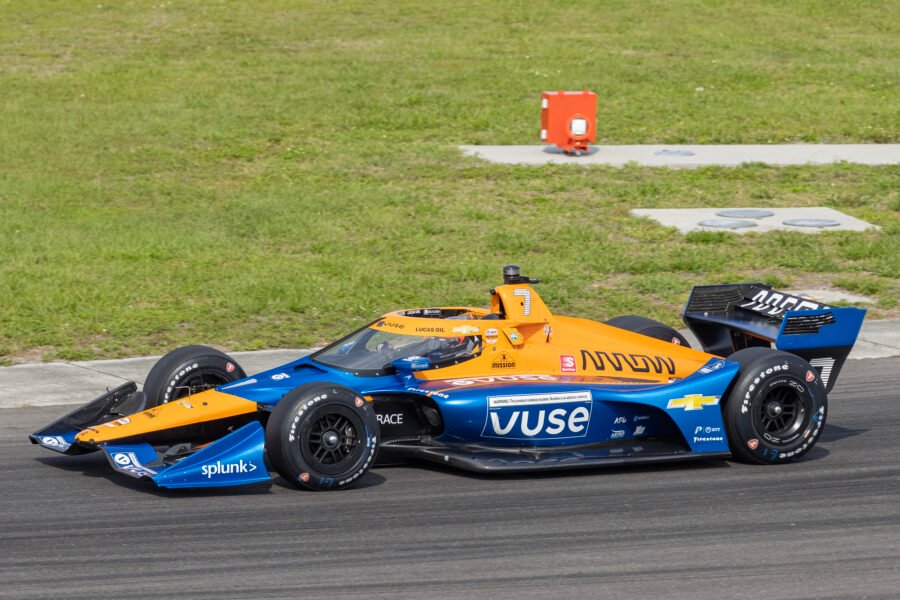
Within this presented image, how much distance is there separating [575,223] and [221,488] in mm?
10735

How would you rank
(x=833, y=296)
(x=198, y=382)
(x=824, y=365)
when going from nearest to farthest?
(x=198, y=382), (x=824, y=365), (x=833, y=296)

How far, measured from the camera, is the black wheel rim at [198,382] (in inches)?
388

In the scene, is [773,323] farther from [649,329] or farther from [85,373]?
[85,373]

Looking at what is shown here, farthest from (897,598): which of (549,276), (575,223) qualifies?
(575,223)

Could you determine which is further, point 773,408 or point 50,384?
point 50,384

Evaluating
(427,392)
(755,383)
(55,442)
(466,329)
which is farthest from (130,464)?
(755,383)

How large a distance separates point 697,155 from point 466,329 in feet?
47.8

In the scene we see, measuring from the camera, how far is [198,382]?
995cm

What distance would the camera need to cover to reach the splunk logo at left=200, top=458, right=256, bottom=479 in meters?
8.59

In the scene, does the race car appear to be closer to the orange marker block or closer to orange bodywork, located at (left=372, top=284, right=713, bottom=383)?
orange bodywork, located at (left=372, top=284, right=713, bottom=383)

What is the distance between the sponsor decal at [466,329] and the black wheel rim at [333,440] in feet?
3.95

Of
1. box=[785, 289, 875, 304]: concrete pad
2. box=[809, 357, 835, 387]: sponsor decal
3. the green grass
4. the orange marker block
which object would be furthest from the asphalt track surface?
the orange marker block

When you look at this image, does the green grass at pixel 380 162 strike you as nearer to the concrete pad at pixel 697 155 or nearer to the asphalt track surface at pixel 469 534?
the concrete pad at pixel 697 155

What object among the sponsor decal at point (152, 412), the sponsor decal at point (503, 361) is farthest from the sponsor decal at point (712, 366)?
the sponsor decal at point (152, 412)
